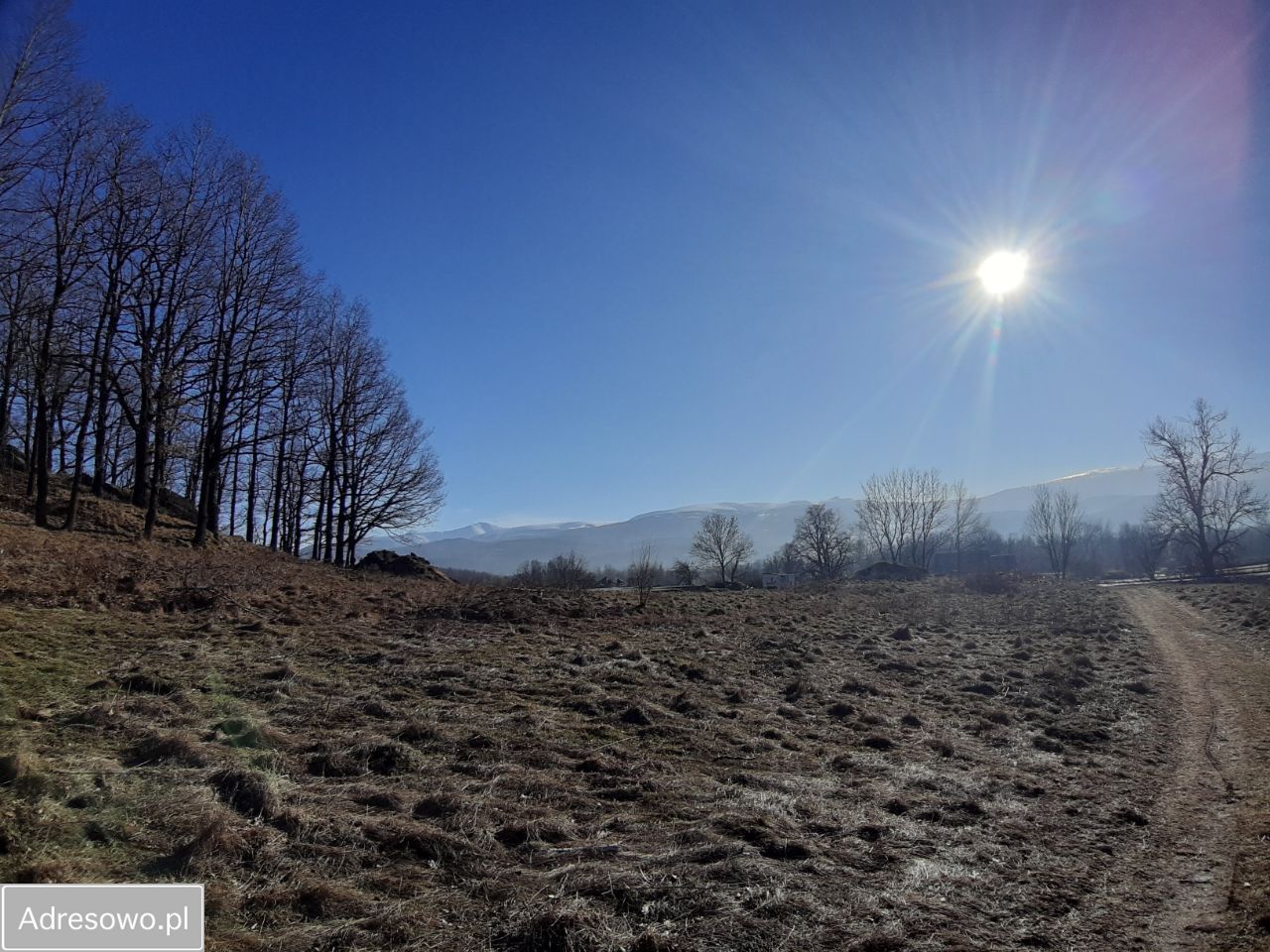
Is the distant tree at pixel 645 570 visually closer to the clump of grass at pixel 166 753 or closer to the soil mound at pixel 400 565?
the soil mound at pixel 400 565

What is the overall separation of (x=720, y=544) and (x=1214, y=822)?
3014 inches

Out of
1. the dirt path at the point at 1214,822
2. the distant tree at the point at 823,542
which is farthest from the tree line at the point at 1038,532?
the dirt path at the point at 1214,822

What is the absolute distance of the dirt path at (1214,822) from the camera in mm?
4793

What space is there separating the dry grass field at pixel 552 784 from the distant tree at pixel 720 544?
68074 mm

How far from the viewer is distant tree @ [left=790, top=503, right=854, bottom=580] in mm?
77500

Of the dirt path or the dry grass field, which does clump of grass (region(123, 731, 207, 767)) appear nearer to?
the dry grass field

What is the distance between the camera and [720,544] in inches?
3270

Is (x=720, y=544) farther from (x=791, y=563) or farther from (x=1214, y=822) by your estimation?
(x=1214, y=822)

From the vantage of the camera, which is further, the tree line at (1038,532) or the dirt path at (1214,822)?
the tree line at (1038,532)

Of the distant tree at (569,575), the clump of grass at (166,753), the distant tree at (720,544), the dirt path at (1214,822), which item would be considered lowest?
the dirt path at (1214,822)

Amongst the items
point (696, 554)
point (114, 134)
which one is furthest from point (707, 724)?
point (696, 554)

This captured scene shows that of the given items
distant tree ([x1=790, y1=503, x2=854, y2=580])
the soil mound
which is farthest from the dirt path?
distant tree ([x1=790, y1=503, x2=854, y2=580])

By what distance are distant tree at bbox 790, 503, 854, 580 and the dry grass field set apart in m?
62.7

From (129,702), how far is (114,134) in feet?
77.5
